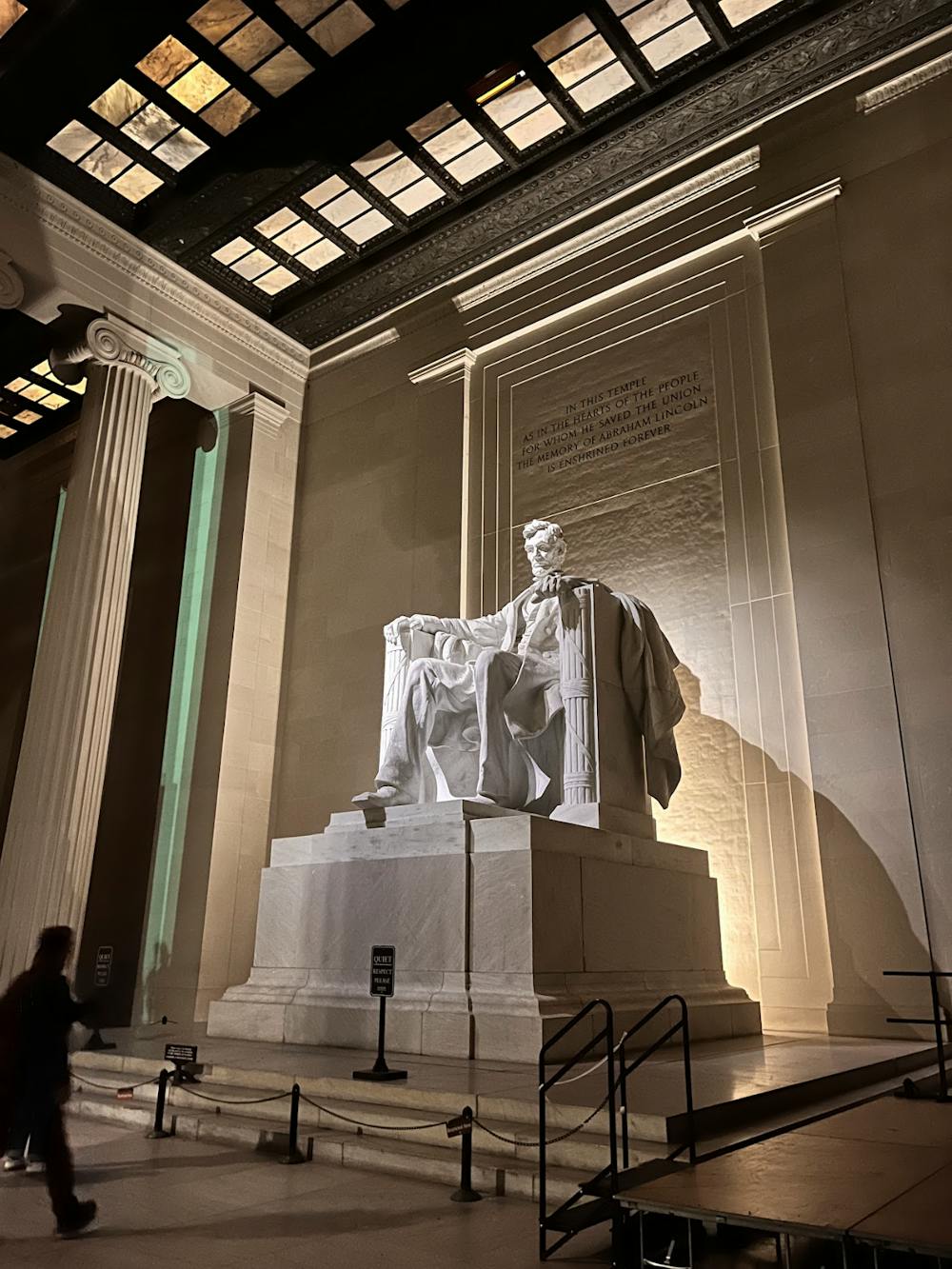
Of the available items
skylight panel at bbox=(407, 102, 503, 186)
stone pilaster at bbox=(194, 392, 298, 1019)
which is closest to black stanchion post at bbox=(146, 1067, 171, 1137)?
stone pilaster at bbox=(194, 392, 298, 1019)

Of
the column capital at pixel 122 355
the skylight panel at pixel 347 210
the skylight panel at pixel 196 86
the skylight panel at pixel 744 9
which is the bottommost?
the column capital at pixel 122 355

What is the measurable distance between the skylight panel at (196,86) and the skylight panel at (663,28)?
10.4ft

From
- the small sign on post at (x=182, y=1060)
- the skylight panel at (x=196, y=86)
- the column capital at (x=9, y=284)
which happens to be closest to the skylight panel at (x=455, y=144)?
the skylight panel at (x=196, y=86)

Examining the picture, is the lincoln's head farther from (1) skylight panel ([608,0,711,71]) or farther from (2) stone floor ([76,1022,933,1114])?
(1) skylight panel ([608,0,711,71])

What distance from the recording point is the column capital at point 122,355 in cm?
1005

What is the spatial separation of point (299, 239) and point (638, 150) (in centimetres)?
366

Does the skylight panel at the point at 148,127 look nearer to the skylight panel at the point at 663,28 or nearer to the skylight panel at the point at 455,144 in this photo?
the skylight panel at the point at 455,144

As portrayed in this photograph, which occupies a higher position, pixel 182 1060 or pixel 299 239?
pixel 299 239

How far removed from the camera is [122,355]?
1021cm

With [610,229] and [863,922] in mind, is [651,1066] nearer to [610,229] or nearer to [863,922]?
[863,922]

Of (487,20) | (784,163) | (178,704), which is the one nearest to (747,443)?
(784,163)

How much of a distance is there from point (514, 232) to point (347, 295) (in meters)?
2.13

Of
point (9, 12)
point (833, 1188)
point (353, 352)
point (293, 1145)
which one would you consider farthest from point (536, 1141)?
point (353, 352)

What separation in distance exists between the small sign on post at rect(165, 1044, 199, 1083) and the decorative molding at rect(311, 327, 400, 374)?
28.1 feet
